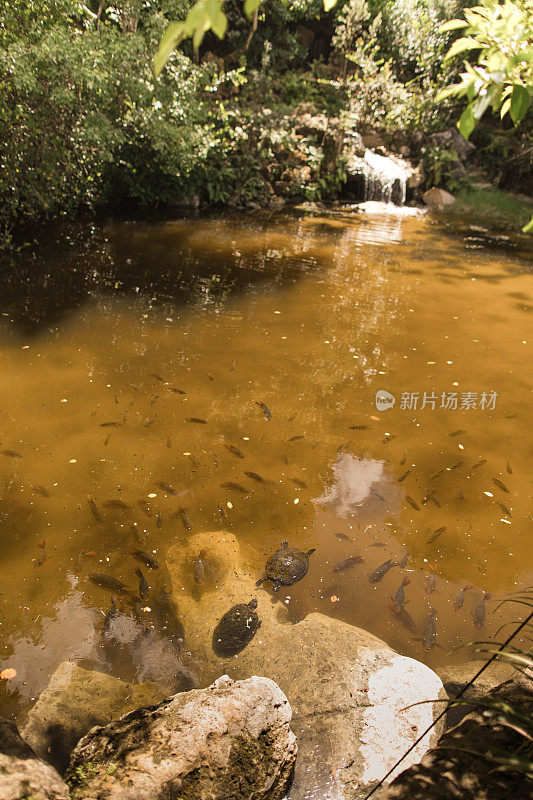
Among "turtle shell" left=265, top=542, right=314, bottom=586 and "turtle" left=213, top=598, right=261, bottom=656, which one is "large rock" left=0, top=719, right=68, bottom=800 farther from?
"turtle shell" left=265, top=542, right=314, bottom=586

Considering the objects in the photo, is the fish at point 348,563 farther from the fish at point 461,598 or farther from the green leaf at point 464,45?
the green leaf at point 464,45

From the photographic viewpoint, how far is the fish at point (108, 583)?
3041mm

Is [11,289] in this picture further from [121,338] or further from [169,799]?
[169,799]

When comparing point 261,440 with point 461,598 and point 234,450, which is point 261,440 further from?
point 461,598

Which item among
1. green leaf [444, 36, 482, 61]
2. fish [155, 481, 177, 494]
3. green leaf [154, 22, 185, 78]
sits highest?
green leaf [444, 36, 482, 61]

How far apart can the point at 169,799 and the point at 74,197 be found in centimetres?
1080

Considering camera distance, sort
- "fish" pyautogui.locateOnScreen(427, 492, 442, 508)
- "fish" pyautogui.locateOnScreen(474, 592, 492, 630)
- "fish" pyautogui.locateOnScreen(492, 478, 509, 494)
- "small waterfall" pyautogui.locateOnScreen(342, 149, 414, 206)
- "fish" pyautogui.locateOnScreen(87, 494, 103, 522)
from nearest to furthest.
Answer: "fish" pyautogui.locateOnScreen(474, 592, 492, 630), "fish" pyautogui.locateOnScreen(87, 494, 103, 522), "fish" pyautogui.locateOnScreen(427, 492, 442, 508), "fish" pyautogui.locateOnScreen(492, 478, 509, 494), "small waterfall" pyautogui.locateOnScreen(342, 149, 414, 206)

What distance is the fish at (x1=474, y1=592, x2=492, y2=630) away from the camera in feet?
9.83

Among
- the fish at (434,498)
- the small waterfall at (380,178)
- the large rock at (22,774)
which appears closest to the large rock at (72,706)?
the large rock at (22,774)

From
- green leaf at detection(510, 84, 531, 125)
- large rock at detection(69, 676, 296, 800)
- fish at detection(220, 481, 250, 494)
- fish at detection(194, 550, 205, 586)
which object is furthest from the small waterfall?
large rock at detection(69, 676, 296, 800)

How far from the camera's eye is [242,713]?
2041 mm

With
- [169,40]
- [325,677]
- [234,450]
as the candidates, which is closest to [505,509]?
[325,677]

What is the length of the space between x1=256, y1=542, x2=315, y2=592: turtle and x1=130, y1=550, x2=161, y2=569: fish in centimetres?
71

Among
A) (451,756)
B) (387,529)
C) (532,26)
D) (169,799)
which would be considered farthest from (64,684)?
(532,26)
